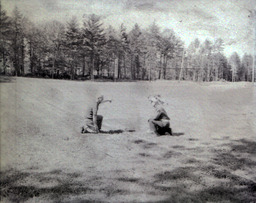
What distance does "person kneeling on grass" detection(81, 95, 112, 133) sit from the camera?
337 centimetres

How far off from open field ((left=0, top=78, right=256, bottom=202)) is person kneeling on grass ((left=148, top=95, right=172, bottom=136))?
3.6 inches

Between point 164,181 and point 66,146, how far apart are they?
52.4 inches

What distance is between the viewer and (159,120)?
368 centimetres

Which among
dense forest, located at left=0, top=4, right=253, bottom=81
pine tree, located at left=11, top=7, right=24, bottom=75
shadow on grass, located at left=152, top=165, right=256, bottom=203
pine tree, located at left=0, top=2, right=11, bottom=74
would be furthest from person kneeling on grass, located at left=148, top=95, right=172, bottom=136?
pine tree, located at left=0, top=2, right=11, bottom=74

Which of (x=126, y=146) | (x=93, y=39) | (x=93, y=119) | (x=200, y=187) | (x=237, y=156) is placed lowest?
(x=200, y=187)

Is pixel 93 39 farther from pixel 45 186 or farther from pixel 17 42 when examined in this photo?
pixel 45 186

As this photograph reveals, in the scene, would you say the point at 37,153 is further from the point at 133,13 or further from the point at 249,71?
the point at 249,71

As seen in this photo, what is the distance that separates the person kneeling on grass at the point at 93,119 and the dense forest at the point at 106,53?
41 cm

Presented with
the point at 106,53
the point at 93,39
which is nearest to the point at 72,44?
the point at 93,39

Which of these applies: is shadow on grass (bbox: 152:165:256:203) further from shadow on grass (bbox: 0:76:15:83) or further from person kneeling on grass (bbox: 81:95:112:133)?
shadow on grass (bbox: 0:76:15:83)

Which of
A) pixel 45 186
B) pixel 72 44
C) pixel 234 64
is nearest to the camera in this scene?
pixel 45 186

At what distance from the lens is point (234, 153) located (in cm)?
354

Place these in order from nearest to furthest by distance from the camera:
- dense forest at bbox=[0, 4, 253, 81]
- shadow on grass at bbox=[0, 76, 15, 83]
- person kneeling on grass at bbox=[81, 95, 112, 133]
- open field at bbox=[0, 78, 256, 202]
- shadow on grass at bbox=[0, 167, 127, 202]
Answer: shadow on grass at bbox=[0, 167, 127, 202], open field at bbox=[0, 78, 256, 202], shadow on grass at bbox=[0, 76, 15, 83], dense forest at bbox=[0, 4, 253, 81], person kneeling on grass at bbox=[81, 95, 112, 133]

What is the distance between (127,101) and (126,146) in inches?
25.6
